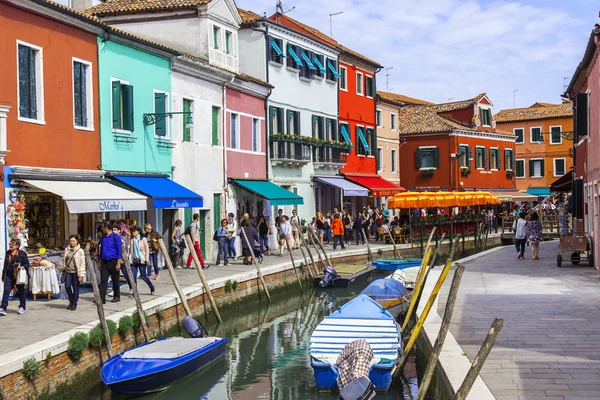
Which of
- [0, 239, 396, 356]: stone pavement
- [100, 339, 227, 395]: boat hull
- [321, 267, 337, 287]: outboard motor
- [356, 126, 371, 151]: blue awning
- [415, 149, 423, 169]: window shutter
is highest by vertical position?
[356, 126, 371, 151]: blue awning

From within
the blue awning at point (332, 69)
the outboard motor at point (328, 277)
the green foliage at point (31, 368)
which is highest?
the blue awning at point (332, 69)

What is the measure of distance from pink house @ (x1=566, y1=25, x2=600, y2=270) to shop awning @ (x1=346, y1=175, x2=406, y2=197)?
10.8m

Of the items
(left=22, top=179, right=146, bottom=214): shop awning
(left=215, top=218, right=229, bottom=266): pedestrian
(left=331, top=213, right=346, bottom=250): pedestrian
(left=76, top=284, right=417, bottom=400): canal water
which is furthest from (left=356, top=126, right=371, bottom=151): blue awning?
(left=22, top=179, right=146, bottom=214): shop awning

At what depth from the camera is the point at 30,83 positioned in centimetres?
1777

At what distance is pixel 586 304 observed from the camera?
15.5 meters

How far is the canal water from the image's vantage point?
13.2m

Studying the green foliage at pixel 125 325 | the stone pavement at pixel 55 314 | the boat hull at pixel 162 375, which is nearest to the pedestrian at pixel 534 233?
the stone pavement at pixel 55 314

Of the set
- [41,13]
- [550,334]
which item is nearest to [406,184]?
[41,13]

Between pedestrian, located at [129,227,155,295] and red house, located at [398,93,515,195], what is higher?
red house, located at [398,93,515,195]

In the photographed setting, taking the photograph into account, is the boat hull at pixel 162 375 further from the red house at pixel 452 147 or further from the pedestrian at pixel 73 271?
the red house at pixel 452 147

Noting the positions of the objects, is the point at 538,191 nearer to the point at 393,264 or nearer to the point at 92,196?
the point at 393,264

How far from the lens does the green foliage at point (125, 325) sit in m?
14.2

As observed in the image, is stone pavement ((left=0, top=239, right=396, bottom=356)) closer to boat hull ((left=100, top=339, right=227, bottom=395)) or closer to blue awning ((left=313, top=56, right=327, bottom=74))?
boat hull ((left=100, top=339, right=227, bottom=395))

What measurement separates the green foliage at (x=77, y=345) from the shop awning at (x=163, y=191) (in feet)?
28.2
